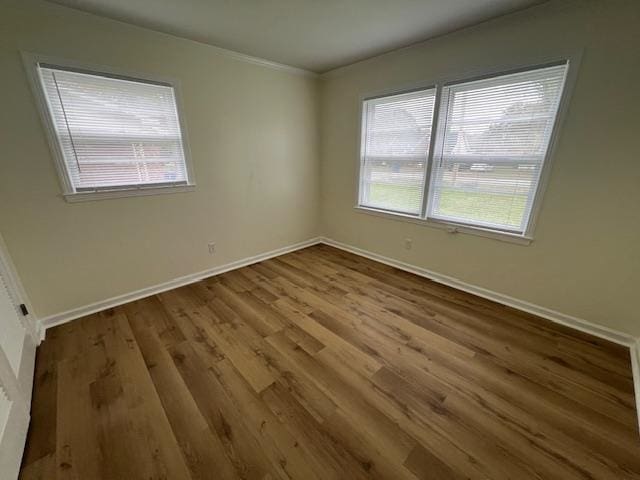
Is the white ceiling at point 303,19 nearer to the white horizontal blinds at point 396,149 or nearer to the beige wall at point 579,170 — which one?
the beige wall at point 579,170

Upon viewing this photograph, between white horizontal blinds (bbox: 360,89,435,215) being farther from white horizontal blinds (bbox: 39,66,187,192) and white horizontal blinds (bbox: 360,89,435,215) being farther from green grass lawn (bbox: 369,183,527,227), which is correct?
white horizontal blinds (bbox: 39,66,187,192)

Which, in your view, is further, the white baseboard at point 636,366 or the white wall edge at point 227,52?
the white wall edge at point 227,52

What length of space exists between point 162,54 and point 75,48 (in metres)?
0.62

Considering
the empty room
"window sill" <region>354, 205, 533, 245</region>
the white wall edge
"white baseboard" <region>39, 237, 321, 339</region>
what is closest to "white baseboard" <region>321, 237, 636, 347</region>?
the empty room

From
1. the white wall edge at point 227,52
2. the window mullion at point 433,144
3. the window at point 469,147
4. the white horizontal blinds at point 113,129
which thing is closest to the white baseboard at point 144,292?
the white horizontal blinds at point 113,129

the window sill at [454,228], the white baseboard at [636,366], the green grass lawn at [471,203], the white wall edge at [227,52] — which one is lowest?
the white baseboard at [636,366]

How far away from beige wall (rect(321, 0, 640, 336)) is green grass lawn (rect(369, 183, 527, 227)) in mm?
203

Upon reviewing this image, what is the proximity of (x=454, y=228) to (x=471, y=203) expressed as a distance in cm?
30

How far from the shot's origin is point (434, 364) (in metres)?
1.78

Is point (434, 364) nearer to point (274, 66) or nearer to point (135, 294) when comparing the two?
point (135, 294)

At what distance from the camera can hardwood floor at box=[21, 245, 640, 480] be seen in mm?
1208

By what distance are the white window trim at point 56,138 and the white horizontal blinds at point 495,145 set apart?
2.63m

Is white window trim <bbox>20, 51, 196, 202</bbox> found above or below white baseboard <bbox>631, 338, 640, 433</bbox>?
above

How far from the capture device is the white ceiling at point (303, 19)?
1.87 m
